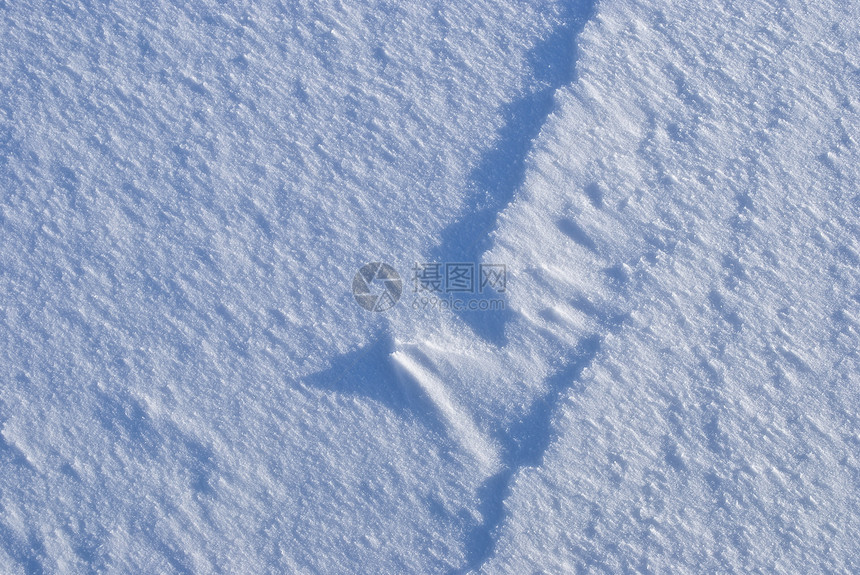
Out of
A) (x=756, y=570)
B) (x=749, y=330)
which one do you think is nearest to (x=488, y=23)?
(x=749, y=330)

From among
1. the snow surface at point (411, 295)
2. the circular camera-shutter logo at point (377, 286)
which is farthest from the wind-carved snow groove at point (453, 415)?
the circular camera-shutter logo at point (377, 286)

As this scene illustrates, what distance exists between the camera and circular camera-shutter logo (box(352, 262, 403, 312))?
1.41 meters

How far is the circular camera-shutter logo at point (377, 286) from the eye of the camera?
141 cm

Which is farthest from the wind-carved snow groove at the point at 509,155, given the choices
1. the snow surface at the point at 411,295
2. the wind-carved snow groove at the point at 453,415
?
the wind-carved snow groove at the point at 453,415

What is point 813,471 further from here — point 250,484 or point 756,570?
point 250,484

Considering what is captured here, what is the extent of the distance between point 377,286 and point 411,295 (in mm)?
72

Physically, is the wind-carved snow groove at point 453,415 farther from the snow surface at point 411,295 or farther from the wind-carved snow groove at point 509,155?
the wind-carved snow groove at point 509,155

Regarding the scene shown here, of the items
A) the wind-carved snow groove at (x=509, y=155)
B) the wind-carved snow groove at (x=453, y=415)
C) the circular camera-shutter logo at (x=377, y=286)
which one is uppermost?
the wind-carved snow groove at (x=509, y=155)

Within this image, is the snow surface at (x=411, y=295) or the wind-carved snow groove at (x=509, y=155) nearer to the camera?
the snow surface at (x=411, y=295)

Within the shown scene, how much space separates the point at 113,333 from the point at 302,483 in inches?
19.3
